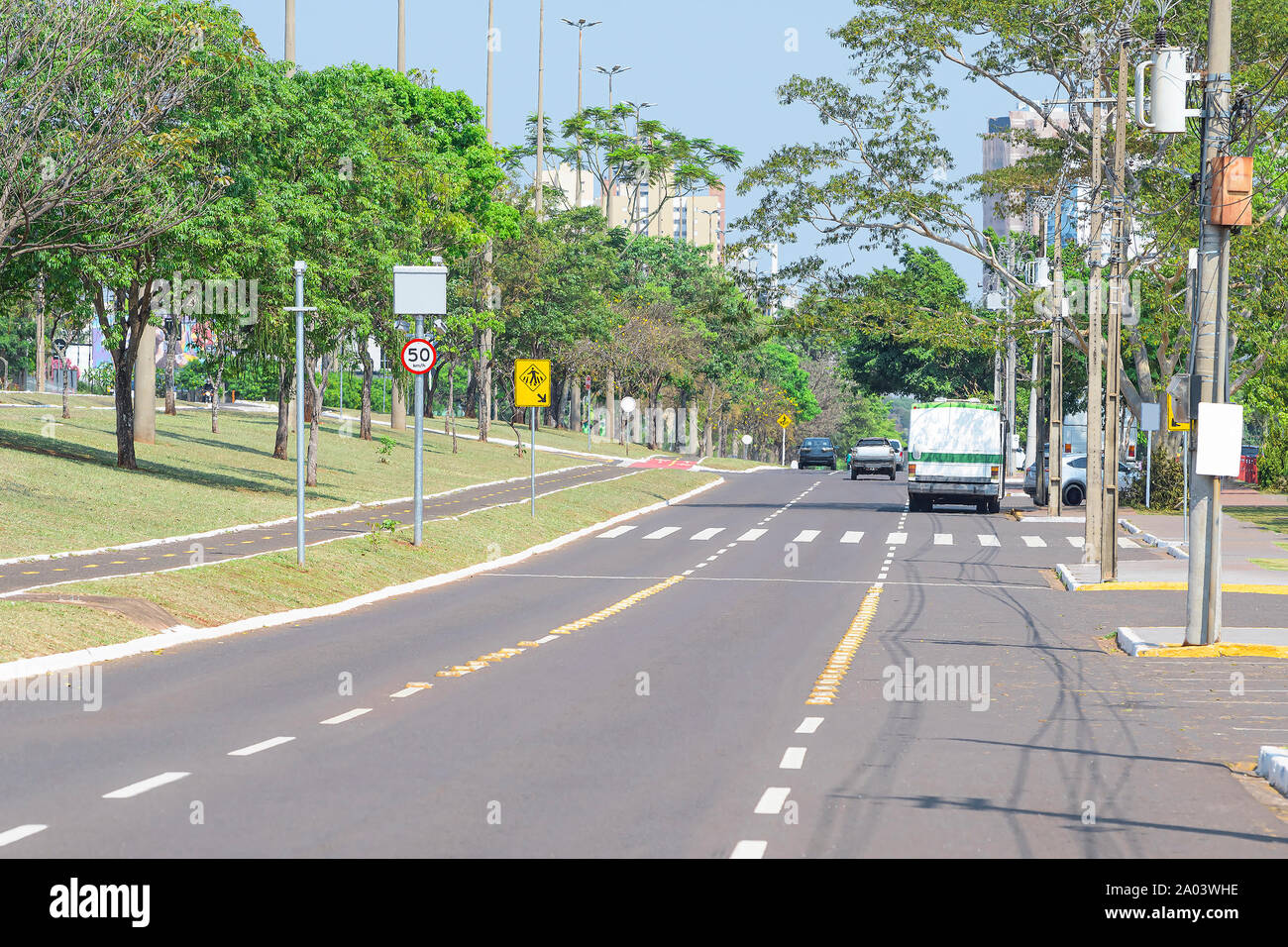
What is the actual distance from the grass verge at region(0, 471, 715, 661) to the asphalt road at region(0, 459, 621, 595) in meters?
0.92

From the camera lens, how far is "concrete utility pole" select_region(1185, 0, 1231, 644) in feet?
57.8

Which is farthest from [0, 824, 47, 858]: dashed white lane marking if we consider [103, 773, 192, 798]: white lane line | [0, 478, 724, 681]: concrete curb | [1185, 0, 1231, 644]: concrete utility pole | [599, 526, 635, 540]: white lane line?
[599, 526, 635, 540]: white lane line

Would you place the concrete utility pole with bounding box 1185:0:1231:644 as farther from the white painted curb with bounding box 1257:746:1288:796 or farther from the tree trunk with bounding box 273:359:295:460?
the tree trunk with bounding box 273:359:295:460

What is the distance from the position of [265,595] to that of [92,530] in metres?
7.50

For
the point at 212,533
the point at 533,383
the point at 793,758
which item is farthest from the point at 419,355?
the point at 793,758

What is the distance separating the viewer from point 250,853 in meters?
7.63

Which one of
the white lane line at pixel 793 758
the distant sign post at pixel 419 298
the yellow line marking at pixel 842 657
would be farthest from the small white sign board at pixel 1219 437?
the distant sign post at pixel 419 298

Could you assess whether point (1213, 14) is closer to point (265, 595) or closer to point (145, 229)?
point (265, 595)

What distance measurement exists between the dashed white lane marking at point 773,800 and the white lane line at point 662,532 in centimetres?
2740

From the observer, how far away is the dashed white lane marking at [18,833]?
7.87 metres

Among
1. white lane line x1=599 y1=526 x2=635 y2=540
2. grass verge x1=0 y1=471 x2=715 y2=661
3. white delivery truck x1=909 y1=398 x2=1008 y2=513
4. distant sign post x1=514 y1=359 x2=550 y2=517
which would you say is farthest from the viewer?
white delivery truck x1=909 y1=398 x2=1008 y2=513

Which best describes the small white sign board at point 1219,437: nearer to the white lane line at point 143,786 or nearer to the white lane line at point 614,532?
the white lane line at point 143,786

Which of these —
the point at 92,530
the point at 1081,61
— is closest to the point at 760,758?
the point at 92,530

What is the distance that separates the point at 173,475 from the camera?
125ft
